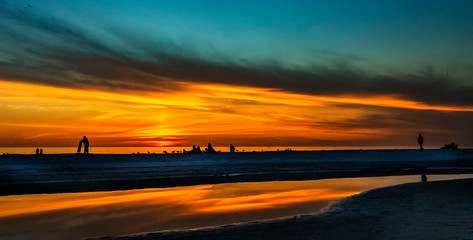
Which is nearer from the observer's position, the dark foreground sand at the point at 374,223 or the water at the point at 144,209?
the dark foreground sand at the point at 374,223

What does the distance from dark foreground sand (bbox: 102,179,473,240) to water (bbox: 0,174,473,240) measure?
1127 millimetres

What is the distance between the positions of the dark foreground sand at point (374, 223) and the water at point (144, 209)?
1127 millimetres

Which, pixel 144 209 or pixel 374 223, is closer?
pixel 374 223

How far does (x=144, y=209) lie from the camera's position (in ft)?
49.5

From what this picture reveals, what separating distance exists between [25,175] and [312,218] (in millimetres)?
23708

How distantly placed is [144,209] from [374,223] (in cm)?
804

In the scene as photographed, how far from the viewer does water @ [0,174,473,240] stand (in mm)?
11648

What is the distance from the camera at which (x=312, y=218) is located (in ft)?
41.8

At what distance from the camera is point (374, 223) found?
38.6 ft

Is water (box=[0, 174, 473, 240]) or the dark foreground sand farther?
water (box=[0, 174, 473, 240])

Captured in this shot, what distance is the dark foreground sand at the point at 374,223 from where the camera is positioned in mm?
10203

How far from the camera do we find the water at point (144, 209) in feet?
38.2

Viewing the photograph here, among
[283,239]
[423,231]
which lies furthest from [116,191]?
[423,231]

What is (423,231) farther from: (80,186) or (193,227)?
(80,186)
